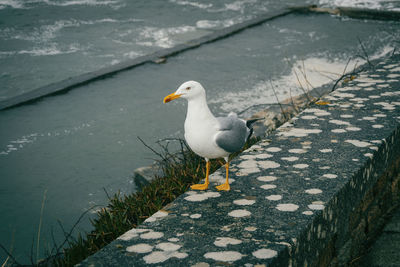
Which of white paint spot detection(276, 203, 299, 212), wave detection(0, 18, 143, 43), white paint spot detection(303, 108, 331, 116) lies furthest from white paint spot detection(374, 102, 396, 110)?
wave detection(0, 18, 143, 43)

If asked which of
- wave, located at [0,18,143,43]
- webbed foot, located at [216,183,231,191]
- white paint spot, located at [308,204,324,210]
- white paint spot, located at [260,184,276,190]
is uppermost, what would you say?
wave, located at [0,18,143,43]

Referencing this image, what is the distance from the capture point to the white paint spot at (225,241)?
6.98 feet

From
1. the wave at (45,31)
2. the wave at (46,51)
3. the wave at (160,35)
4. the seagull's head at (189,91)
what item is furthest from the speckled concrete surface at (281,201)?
the wave at (45,31)

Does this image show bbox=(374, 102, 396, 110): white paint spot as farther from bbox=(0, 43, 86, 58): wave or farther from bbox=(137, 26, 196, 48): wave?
bbox=(0, 43, 86, 58): wave

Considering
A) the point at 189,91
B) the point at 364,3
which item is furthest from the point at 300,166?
the point at 364,3

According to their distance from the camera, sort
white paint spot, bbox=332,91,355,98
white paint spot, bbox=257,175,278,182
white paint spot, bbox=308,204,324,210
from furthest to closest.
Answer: white paint spot, bbox=332,91,355,98
white paint spot, bbox=257,175,278,182
white paint spot, bbox=308,204,324,210

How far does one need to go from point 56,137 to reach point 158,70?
250 centimetres

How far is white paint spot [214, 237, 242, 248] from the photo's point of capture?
2127 millimetres

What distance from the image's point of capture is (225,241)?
7.06ft

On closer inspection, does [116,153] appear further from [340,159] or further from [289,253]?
[289,253]

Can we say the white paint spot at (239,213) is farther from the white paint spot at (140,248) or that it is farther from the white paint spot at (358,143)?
the white paint spot at (358,143)

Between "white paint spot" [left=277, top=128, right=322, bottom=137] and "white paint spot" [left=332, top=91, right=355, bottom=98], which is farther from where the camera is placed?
"white paint spot" [left=332, top=91, right=355, bottom=98]

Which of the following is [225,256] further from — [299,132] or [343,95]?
[343,95]

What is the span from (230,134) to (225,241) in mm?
662
